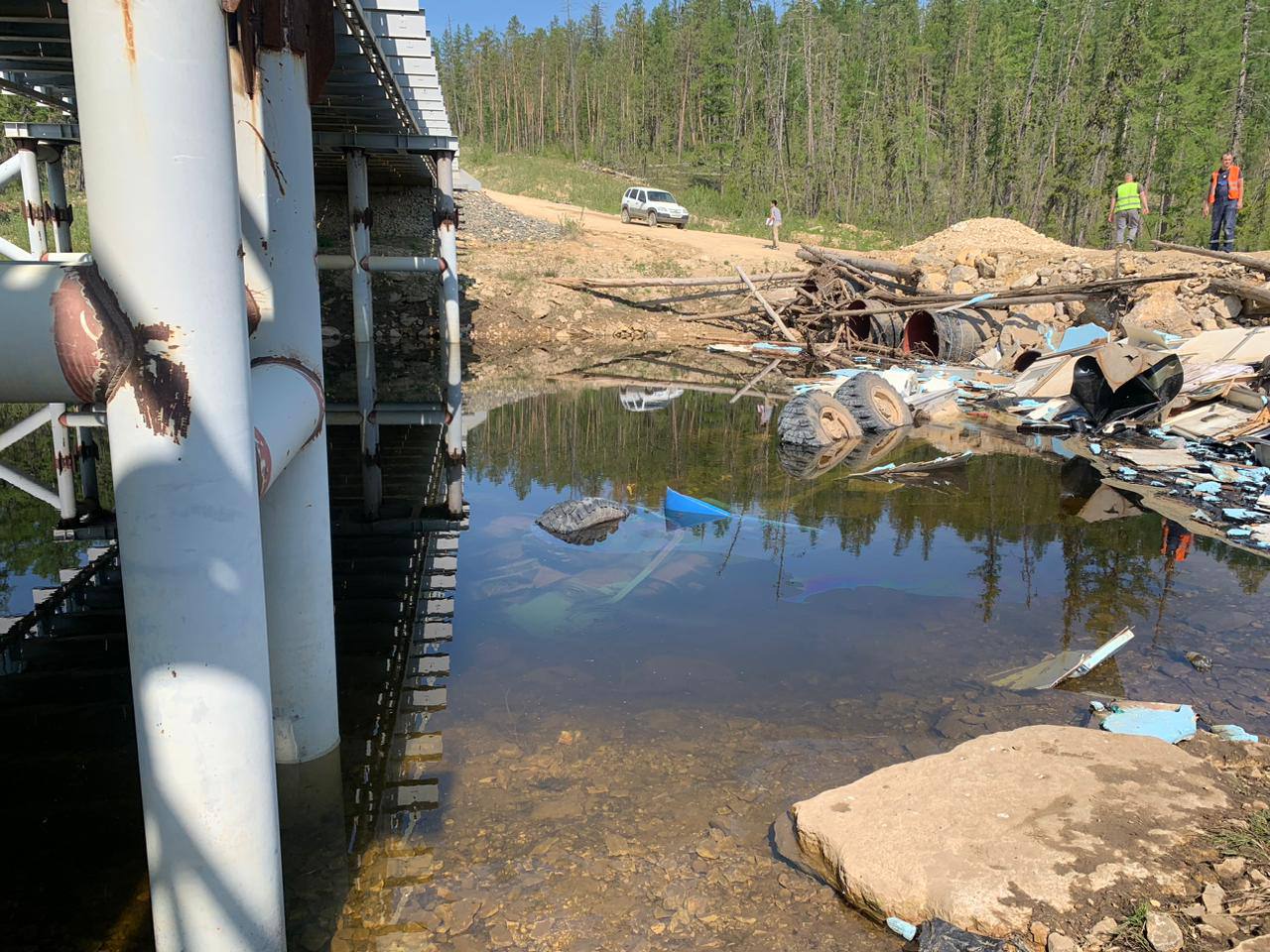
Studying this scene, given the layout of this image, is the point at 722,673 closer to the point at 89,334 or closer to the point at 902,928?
the point at 902,928

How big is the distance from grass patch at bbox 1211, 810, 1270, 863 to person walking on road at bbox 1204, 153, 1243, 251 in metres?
17.3

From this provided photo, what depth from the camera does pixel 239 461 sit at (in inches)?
81.1

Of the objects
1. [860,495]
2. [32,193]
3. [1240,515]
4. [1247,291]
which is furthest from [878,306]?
[32,193]

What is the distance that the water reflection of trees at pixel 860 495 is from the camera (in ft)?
21.3

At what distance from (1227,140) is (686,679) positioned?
134ft

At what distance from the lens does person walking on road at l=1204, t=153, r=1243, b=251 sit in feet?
56.2

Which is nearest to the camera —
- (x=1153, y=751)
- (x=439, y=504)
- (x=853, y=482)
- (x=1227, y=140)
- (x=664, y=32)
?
(x=1153, y=751)

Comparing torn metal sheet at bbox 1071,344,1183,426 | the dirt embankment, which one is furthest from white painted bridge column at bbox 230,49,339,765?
the dirt embankment

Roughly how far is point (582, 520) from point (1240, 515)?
5522mm

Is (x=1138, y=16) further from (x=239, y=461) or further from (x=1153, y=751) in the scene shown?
(x=239, y=461)

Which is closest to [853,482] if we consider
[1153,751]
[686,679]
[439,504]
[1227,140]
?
[439,504]

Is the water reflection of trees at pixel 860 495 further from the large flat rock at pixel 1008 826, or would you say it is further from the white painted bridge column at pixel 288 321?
the white painted bridge column at pixel 288 321

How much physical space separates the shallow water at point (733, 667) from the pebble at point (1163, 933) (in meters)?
0.80

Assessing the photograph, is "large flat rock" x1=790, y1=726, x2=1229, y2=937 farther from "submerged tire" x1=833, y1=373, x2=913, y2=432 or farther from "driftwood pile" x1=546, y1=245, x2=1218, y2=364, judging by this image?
"driftwood pile" x1=546, y1=245, x2=1218, y2=364
